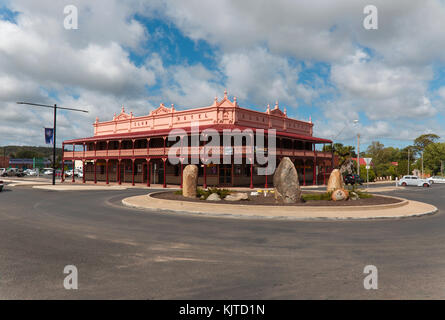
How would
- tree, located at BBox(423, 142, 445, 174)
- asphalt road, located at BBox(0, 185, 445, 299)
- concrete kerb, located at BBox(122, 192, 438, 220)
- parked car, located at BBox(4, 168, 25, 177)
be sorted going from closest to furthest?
asphalt road, located at BBox(0, 185, 445, 299)
concrete kerb, located at BBox(122, 192, 438, 220)
parked car, located at BBox(4, 168, 25, 177)
tree, located at BBox(423, 142, 445, 174)

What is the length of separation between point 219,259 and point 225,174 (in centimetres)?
3023

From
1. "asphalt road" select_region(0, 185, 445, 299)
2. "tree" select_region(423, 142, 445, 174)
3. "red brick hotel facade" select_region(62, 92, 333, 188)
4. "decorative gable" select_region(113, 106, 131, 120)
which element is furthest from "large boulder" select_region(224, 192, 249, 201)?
"tree" select_region(423, 142, 445, 174)

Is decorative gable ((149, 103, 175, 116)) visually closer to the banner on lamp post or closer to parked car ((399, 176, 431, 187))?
the banner on lamp post

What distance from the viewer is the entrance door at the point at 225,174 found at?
3739 centimetres

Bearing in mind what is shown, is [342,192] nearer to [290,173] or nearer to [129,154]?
[290,173]

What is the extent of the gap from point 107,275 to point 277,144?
137 feet

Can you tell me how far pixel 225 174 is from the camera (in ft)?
122

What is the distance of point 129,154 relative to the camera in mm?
42812

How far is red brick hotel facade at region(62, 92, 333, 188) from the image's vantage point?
1497 inches

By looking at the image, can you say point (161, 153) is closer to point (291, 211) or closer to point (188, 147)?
point (188, 147)

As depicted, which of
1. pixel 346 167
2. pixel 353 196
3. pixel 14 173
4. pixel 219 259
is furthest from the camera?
pixel 14 173

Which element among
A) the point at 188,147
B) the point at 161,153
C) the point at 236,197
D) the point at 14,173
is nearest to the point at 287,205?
the point at 236,197

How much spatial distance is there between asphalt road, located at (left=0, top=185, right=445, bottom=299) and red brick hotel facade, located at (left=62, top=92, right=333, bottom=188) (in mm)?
22799
